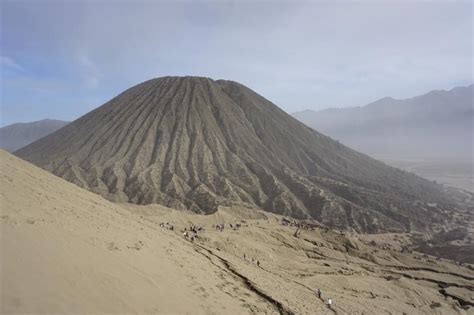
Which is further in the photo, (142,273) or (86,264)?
(142,273)

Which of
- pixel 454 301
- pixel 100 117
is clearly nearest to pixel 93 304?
pixel 454 301

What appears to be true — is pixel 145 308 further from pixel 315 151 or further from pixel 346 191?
pixel 315 151

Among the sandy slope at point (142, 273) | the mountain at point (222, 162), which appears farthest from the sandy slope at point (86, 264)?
the mountain at point (222, 162)

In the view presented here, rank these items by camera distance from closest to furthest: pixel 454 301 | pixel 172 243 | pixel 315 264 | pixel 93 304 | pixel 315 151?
pixel 93 304 → pixel 172 243 → pixel 454 301 → pixel 315 264 → pixel 315 151

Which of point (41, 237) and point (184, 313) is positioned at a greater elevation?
point (41, 237)

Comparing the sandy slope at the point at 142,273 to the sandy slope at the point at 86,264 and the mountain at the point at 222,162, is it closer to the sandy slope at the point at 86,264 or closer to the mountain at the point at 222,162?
the sandy slope at the point at 86,264

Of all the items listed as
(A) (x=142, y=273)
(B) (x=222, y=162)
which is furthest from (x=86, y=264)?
(B) (x=222, y=162)

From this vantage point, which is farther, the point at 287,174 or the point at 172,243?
the point at 287,174

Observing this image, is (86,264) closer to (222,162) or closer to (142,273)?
(142,273)
